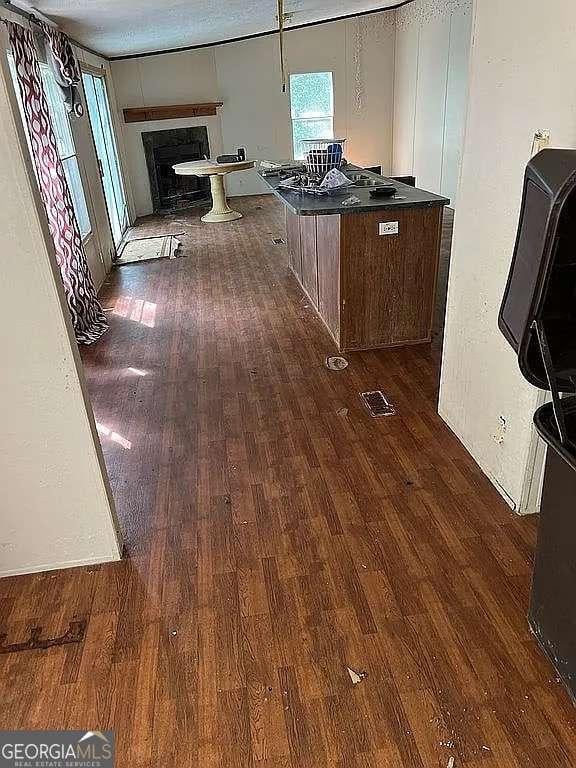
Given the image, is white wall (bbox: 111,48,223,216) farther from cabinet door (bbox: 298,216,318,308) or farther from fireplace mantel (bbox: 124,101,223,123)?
cabinet door (bbox: 298,216,318,308)

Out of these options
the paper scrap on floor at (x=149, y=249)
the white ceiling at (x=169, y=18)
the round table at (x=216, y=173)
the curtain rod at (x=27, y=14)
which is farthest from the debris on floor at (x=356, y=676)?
the round table at (x=216, y=173)

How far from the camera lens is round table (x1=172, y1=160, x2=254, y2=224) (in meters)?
6.89

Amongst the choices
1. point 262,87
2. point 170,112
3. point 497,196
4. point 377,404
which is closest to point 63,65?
point 377,404

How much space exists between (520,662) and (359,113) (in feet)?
30.4

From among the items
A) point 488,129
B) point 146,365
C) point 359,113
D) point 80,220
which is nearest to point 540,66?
point 488,129

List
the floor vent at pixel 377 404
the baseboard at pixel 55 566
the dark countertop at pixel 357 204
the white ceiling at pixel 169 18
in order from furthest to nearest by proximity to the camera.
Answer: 1. the white ceiling at pixel 169 18
2. the dark countertop at pixel 357 204
3. the floor vent at pixel 377 404
4. the baseboard at pixel 55 566

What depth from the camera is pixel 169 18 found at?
16.3 feet

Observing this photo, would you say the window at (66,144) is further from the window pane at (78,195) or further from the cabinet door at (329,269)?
the cabinet door at (329,269)

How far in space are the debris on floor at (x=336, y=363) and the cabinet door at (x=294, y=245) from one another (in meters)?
1.56

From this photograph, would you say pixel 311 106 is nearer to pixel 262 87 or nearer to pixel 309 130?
pixel 309 130

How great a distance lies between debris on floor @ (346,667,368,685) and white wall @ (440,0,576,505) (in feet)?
3.12

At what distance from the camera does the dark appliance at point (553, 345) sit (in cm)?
117

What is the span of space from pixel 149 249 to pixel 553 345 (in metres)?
Result: 5.73

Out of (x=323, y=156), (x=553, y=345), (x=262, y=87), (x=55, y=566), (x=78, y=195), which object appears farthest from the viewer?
(x=262, y=87)
